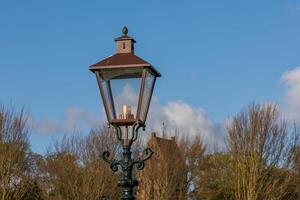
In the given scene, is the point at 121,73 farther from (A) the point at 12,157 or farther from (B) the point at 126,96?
(A) the point at 12,157

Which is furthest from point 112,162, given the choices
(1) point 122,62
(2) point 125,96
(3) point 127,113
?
(1) point 122,62

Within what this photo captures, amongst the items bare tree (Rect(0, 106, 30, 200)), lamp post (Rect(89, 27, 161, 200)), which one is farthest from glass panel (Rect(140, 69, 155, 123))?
bare tree (Rect(0, 106, 30, 200))

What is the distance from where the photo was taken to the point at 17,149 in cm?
3888

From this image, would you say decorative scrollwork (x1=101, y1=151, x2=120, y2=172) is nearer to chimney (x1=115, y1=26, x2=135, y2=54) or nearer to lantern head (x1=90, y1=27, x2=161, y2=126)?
lantern head (x1=90, y1=27, x2=161, y2=126)

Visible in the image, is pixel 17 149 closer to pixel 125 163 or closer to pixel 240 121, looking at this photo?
pixel 240 121

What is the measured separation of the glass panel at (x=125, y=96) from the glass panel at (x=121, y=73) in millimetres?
56

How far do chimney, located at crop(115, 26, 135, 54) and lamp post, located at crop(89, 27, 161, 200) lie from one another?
0.54 feet

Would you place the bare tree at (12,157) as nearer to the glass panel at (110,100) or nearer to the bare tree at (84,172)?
the bare tree at (84,172)

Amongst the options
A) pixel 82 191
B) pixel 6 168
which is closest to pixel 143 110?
pixel 6 168

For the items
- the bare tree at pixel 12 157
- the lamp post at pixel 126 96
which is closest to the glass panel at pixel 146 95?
the lamp post at pixel 126 96

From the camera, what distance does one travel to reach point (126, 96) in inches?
346

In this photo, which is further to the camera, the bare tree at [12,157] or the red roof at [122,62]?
the bare tree at [12,157]

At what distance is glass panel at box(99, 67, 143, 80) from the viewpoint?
8695mm

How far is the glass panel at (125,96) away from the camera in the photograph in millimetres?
8727
